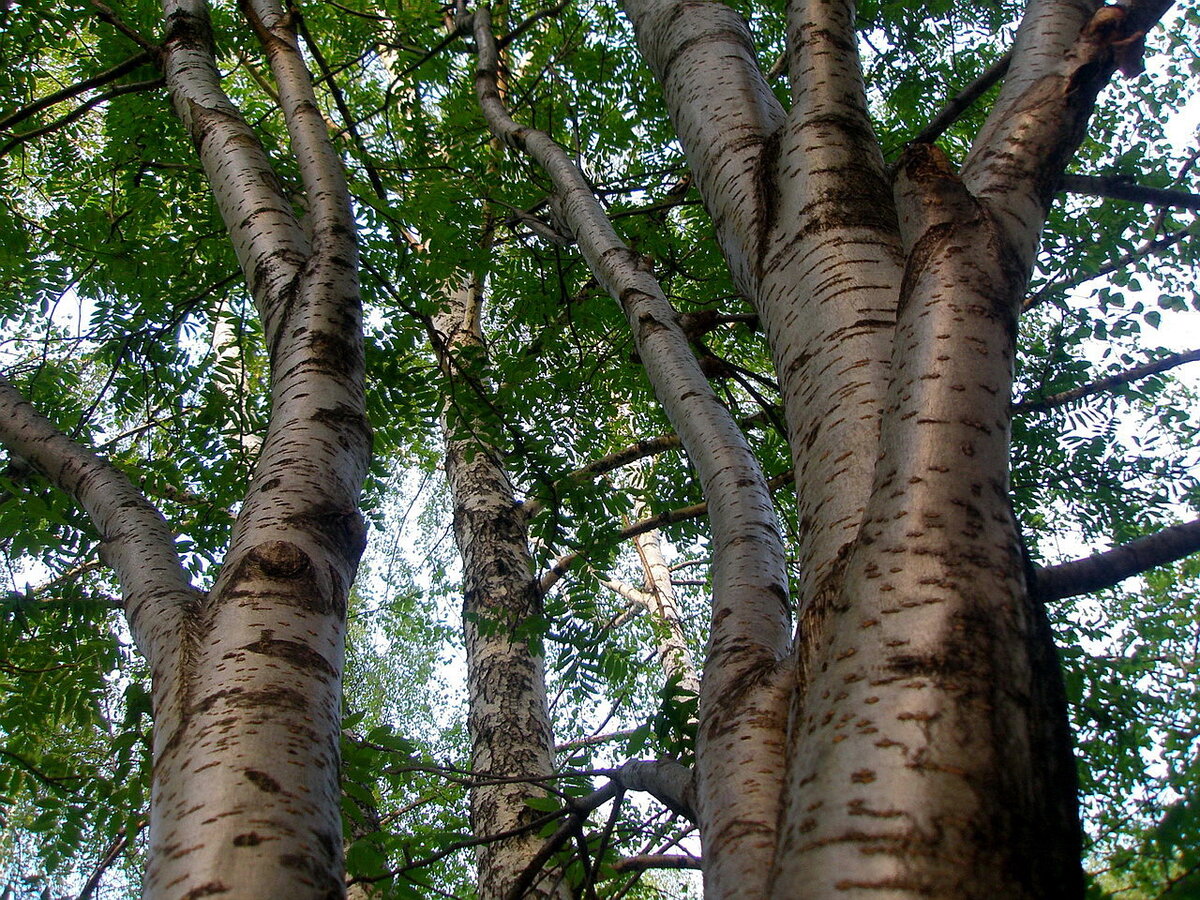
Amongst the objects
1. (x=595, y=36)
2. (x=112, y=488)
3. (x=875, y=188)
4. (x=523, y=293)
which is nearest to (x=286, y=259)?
(x=112, y=488)

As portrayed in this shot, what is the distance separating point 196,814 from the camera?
1065 millimetres

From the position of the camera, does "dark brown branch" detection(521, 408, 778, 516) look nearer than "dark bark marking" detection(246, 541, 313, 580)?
No

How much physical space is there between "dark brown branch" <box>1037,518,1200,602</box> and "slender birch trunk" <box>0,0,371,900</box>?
1.02 metres

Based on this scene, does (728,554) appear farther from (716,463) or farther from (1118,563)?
(1118,563)

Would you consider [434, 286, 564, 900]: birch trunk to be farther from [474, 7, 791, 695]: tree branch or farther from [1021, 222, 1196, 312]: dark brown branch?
[1021, 222, 1196, 312]: dark brown branch

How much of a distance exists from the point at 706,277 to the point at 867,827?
15.9 ft

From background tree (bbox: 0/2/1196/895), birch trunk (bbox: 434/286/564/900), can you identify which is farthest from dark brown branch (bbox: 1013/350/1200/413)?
birch trunk (bbox: 434/286/564/900)

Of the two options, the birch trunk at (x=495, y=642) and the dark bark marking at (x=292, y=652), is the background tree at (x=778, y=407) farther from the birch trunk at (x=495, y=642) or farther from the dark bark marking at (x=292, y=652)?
the dark bark marking at (x=292, y=652)

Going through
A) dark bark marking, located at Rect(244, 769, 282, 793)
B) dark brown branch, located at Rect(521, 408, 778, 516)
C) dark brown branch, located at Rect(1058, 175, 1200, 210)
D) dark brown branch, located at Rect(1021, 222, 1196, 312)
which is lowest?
dark bark marking, located at Rect(244, 769, 282, 793)

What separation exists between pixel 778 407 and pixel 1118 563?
327cm

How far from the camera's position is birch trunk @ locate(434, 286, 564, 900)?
3.38 meters

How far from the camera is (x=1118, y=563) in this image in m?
1.07

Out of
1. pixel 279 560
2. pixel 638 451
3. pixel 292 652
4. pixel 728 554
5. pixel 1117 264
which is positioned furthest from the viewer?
pixel 638 451

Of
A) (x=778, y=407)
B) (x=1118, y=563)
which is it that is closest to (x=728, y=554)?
(x=1118, y=563)
